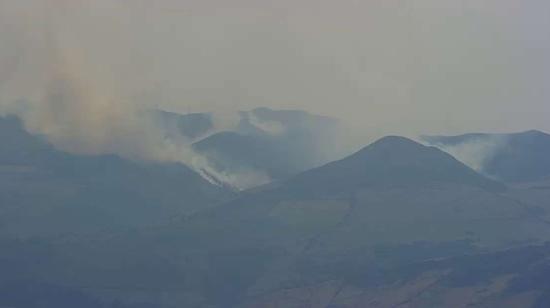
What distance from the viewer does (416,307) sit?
655 feet

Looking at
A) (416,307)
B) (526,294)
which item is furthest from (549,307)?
(416,307)

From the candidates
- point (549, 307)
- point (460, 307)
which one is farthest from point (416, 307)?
point (549, 307)

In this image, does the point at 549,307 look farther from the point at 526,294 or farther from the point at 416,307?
the point at 416,307

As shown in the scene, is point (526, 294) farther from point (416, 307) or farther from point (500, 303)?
point (416, 307)

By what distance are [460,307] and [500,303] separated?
6.19 m

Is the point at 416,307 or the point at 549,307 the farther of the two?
the point at 416,307

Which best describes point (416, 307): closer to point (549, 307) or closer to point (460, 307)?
point (460, 307)

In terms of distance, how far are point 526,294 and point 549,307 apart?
31.3ft

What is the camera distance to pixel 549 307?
187250 mm

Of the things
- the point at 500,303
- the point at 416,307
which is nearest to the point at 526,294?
the point at 500,303

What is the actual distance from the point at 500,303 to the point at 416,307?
1332 centimetres

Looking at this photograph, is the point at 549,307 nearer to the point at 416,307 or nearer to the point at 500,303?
the point at 500,303

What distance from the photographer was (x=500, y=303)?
195125mm

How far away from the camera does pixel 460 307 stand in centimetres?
19625
